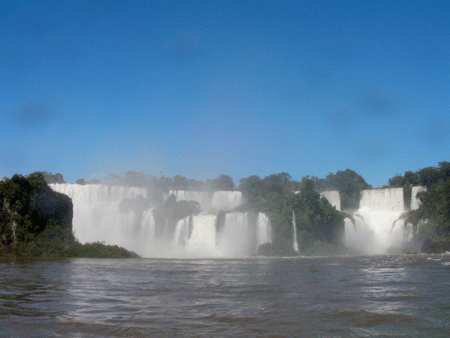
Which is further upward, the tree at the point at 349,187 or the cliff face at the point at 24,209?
the tree at the point at 349,187

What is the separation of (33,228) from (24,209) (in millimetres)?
1812

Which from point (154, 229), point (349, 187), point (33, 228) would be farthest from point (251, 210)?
point (33, 228)

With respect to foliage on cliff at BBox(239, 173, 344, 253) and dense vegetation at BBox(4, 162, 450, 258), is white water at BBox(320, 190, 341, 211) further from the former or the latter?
foliage on cliff at BBox(239, 173, 344, 253)

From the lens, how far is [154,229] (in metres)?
62.1

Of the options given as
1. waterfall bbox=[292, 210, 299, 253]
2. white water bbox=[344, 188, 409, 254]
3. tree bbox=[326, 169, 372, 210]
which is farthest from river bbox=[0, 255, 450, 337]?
tree bbox=[326, 169, 372, 210]

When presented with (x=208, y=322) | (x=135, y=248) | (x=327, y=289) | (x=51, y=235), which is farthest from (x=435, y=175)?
(x=208, y=322)

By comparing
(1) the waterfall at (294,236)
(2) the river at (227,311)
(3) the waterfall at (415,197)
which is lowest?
(1) the waterfall at (294,236)

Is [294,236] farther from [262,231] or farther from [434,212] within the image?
[434,212]

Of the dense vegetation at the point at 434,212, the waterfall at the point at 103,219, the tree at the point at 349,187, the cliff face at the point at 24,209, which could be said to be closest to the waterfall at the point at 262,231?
the waterfall at the point at 103,219

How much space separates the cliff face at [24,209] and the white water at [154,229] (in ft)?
74.8

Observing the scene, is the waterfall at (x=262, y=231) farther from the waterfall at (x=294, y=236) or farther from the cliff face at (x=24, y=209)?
the cliff face at (x=24, y=209)

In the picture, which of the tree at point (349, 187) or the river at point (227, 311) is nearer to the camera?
the river at point (227, 311)

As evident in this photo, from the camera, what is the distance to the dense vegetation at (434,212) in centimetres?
4241

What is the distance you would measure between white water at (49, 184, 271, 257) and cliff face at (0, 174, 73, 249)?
74.8 feet
